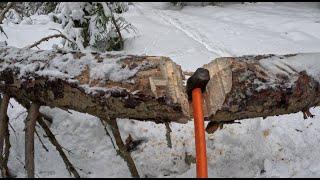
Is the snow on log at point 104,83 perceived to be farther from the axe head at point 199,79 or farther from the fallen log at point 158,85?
the axe head at point 199,79

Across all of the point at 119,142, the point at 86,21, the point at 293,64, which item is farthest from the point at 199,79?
the point at 86,21

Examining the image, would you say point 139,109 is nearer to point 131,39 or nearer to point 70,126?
point 70,126

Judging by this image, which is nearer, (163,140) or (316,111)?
(163,140)

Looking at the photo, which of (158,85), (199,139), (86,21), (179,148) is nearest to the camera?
(199,139)

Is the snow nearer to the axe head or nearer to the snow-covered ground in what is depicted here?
the axe head

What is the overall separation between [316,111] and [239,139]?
35.3 inches

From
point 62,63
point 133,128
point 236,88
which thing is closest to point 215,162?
point 133,128

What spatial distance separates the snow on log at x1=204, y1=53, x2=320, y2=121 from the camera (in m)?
1.74

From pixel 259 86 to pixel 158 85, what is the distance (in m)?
0.50

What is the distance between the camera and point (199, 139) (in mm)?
1506

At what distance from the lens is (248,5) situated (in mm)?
7707

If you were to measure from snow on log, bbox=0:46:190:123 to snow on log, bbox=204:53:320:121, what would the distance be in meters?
0.17

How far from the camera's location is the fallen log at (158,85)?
68.0 inches

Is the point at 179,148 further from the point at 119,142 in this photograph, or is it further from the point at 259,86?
the point at 259,86
